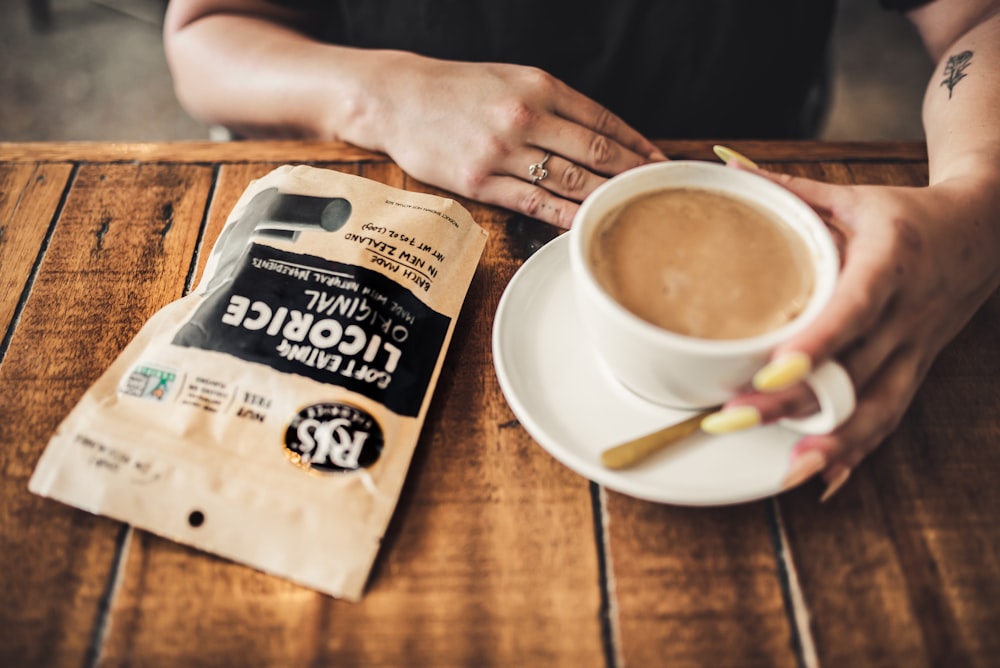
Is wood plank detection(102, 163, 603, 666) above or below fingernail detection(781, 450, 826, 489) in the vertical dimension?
below

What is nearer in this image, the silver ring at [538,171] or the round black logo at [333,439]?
the round black logo at [333,439]

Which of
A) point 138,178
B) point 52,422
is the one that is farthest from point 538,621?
point 138,178

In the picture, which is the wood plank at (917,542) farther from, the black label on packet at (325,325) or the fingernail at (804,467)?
the black label on packet at (325,325)

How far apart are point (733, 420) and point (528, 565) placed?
193mm

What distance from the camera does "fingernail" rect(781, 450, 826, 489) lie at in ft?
1.69

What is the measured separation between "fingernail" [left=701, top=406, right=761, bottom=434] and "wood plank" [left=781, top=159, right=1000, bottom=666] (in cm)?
11

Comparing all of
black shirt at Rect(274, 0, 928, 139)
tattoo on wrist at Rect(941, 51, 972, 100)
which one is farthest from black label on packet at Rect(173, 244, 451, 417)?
tattoo on wrist at Rect(941, 51, 972, 100)

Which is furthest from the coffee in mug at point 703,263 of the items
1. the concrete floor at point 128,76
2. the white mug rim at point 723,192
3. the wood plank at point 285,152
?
the concrete floor at point 128,76

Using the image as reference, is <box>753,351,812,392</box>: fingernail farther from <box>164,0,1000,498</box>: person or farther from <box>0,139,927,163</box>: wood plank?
<box>0,139,927,163</box>: wood plank

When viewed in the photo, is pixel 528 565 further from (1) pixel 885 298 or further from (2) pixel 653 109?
(2) pixel 653 109

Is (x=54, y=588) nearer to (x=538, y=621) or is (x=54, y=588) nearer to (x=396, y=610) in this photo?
(x=396, y=610)

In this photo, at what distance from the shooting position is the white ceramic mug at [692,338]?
18.8 inches

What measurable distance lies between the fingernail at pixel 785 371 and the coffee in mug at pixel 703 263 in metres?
0.04

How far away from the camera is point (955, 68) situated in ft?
2.64
